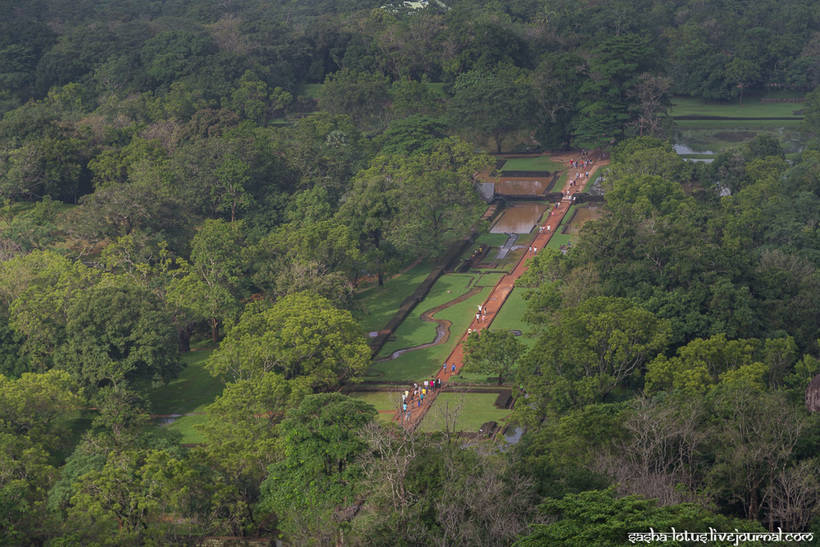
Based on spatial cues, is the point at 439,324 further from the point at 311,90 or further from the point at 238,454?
the point at 311,90

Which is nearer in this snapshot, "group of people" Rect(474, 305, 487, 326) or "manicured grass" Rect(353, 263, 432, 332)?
"group of people" Rect(474, 305, 487, 326)

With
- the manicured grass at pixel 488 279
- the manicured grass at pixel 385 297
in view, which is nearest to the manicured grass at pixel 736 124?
the manicured grass at pixel 488 279

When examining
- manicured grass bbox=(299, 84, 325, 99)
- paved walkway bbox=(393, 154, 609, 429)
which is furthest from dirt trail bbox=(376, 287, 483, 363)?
manicured grass bbox=(299, 84, 325, 99)

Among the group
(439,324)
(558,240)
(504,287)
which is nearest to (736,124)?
(558,240)

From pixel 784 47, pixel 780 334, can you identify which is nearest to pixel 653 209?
pixel 780 334

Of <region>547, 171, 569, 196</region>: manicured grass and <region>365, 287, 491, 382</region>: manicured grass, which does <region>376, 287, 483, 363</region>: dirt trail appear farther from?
<region>547, 171, 569, 196</region>: manicured grass

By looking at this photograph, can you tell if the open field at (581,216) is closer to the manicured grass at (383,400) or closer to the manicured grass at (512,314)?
the manicured grass at (512,314)
